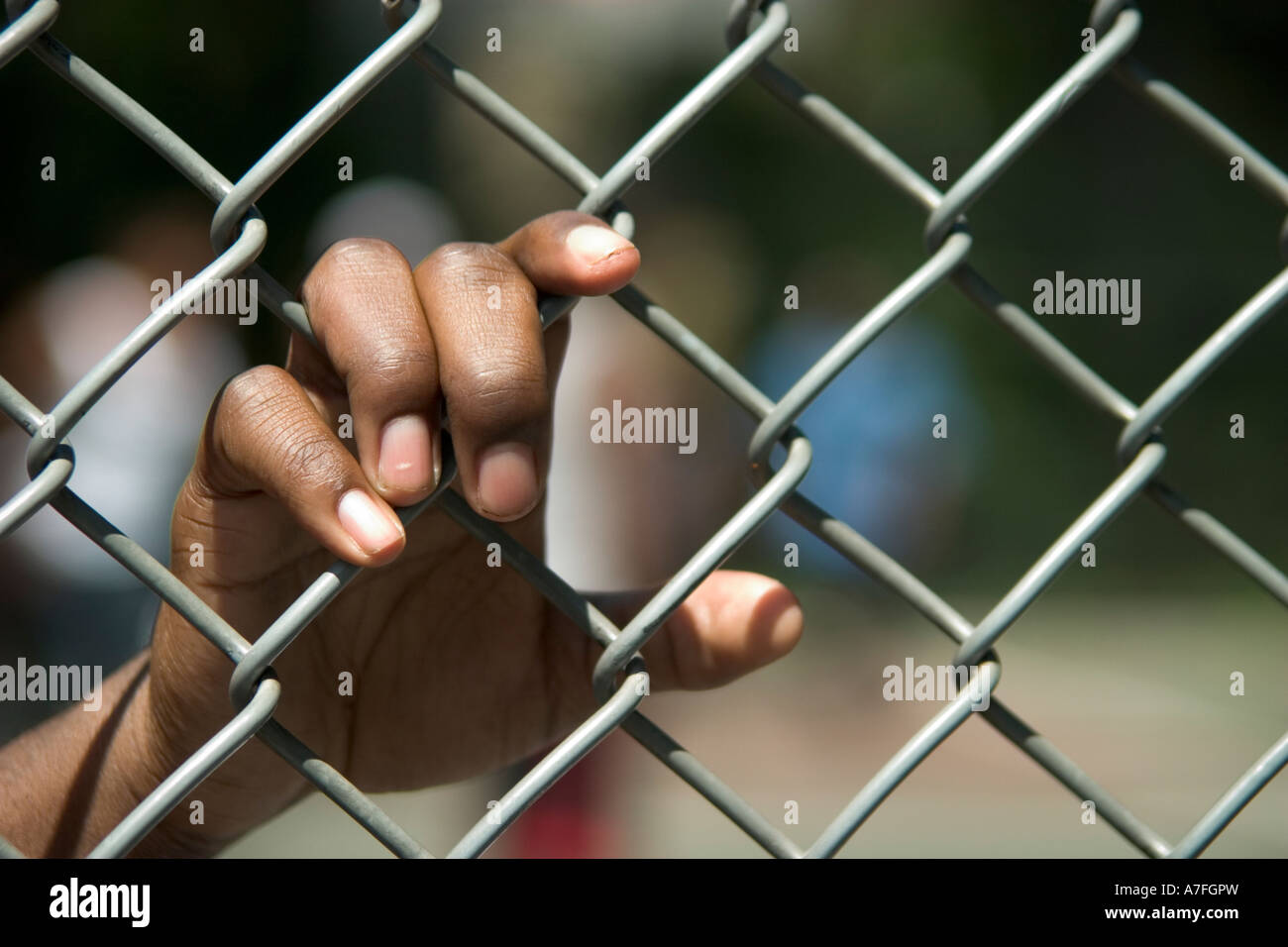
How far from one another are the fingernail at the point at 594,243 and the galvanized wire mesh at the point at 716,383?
36 millimetres

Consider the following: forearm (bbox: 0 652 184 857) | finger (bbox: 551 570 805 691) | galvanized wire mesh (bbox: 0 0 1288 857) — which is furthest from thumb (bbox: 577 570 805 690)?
forearm (bbox: 0 652 184 857)

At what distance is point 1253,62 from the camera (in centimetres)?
759

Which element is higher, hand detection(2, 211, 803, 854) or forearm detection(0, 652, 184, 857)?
hand detection(2, 211, 803, 854)

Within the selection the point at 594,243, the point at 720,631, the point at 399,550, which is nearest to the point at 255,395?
the point at 399,550

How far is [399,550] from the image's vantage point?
72cm

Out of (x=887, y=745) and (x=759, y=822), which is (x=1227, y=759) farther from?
(x=759, y=822)

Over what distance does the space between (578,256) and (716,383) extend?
155 mm

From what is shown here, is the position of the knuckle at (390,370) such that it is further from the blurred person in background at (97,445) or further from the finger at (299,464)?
the blurred person in background at (97,445)

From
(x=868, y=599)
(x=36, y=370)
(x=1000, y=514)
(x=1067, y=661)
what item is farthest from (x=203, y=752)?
(x=1000, y=514)

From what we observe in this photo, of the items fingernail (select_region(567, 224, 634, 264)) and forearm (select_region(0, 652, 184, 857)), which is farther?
forearm (select_region(0, 652, 184, 857))

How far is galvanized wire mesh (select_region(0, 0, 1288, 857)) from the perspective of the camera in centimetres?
71

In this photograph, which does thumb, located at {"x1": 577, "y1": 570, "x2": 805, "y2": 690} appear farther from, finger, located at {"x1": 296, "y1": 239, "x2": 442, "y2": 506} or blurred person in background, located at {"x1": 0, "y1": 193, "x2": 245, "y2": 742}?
blurred person in background, located at {"x1": 0, "y1": 193, "x2": 245, "y2": 742}

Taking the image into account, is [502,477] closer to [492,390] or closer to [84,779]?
[492,390]

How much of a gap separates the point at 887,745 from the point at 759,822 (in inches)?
170
